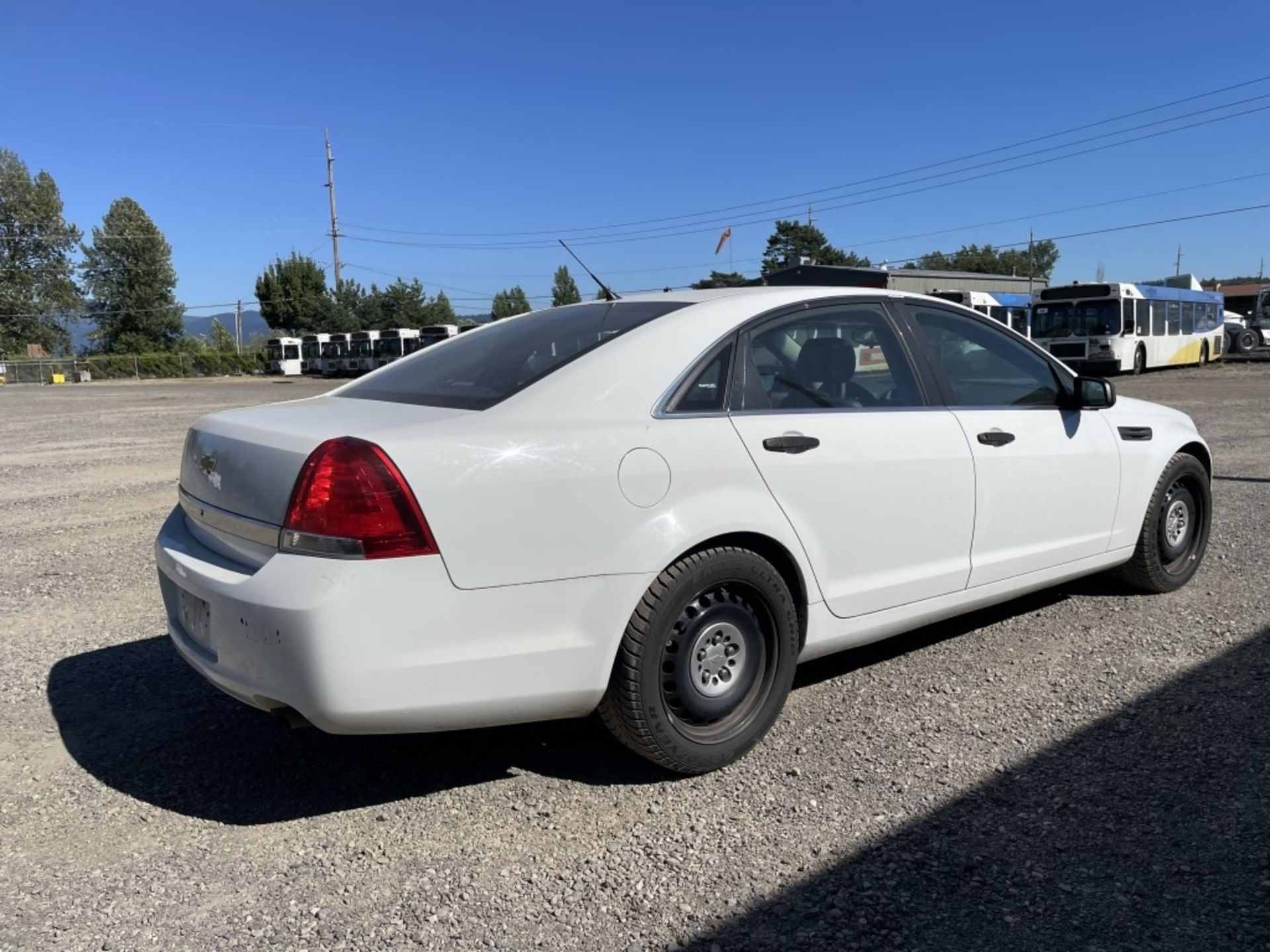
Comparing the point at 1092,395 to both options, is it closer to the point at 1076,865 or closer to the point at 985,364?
the point at 985,364

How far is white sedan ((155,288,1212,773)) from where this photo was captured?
8.72ft

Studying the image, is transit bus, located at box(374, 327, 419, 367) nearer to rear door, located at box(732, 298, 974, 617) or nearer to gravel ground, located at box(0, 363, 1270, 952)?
gravel ground, located at box(0, 363, 1270, 952)

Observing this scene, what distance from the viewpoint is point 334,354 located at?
5578 cm

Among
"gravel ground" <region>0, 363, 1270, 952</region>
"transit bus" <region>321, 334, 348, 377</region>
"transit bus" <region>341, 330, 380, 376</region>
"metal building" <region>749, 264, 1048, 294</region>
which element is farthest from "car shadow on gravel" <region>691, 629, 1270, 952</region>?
"transit bus" <region>321, 334, 348, 377</region>

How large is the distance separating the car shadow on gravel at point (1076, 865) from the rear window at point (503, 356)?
5.80 ft

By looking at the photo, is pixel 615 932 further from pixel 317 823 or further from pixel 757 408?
pixel 757 408

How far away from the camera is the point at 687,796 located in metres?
3.12

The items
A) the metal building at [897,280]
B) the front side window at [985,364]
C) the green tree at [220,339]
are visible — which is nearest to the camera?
the front side window at [985,364]

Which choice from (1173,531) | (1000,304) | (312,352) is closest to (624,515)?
(1173,531)

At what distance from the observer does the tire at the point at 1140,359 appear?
Result: 2881 centimetres

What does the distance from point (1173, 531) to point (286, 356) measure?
6070cm

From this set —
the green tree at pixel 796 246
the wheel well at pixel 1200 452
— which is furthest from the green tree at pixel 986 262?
the wheel well at pixel 1200 452

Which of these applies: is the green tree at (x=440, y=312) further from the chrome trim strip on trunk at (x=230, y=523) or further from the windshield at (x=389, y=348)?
the chrome trim strip on trunk at (x=230, y=523)

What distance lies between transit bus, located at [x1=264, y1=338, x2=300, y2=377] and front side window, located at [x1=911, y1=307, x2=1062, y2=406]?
59828 millimetres
